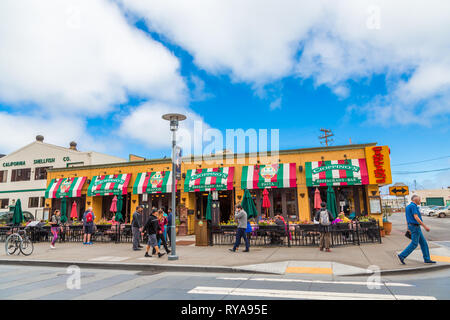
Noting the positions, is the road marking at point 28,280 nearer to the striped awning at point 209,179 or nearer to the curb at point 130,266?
the curb at point 130,266

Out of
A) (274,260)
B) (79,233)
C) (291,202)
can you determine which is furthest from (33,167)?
(274,260)

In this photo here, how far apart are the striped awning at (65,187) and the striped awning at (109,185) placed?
1.22 metres

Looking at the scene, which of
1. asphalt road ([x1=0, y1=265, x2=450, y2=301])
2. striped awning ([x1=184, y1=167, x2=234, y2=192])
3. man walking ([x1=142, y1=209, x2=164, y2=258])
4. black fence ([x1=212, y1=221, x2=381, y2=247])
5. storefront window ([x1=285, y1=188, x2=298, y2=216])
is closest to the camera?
asphalt road ([x1=0, y1=265, x2=450, y2=301])

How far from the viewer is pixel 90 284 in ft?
22.9

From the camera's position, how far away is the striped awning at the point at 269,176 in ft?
58.7

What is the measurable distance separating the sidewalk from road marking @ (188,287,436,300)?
1.92 m

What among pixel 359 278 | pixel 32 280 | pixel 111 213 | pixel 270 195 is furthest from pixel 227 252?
pixel 111 213

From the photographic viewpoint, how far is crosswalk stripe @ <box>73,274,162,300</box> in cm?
581

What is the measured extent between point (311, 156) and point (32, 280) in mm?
15174

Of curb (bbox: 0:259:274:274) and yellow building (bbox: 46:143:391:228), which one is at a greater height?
yellow building (bbox: 46:143:391:228)

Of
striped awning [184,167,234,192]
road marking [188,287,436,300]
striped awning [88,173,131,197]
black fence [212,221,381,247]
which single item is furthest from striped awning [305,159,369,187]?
striped awning [88,173,131,197]

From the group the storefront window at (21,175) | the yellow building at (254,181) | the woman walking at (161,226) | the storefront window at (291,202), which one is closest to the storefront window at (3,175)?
the storefront window at (21,175)

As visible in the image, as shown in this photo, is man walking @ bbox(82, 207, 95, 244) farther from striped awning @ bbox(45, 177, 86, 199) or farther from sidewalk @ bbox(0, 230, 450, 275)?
striped awning @ bbox(45, 177, 86, 199)

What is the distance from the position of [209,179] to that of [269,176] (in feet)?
12.9
